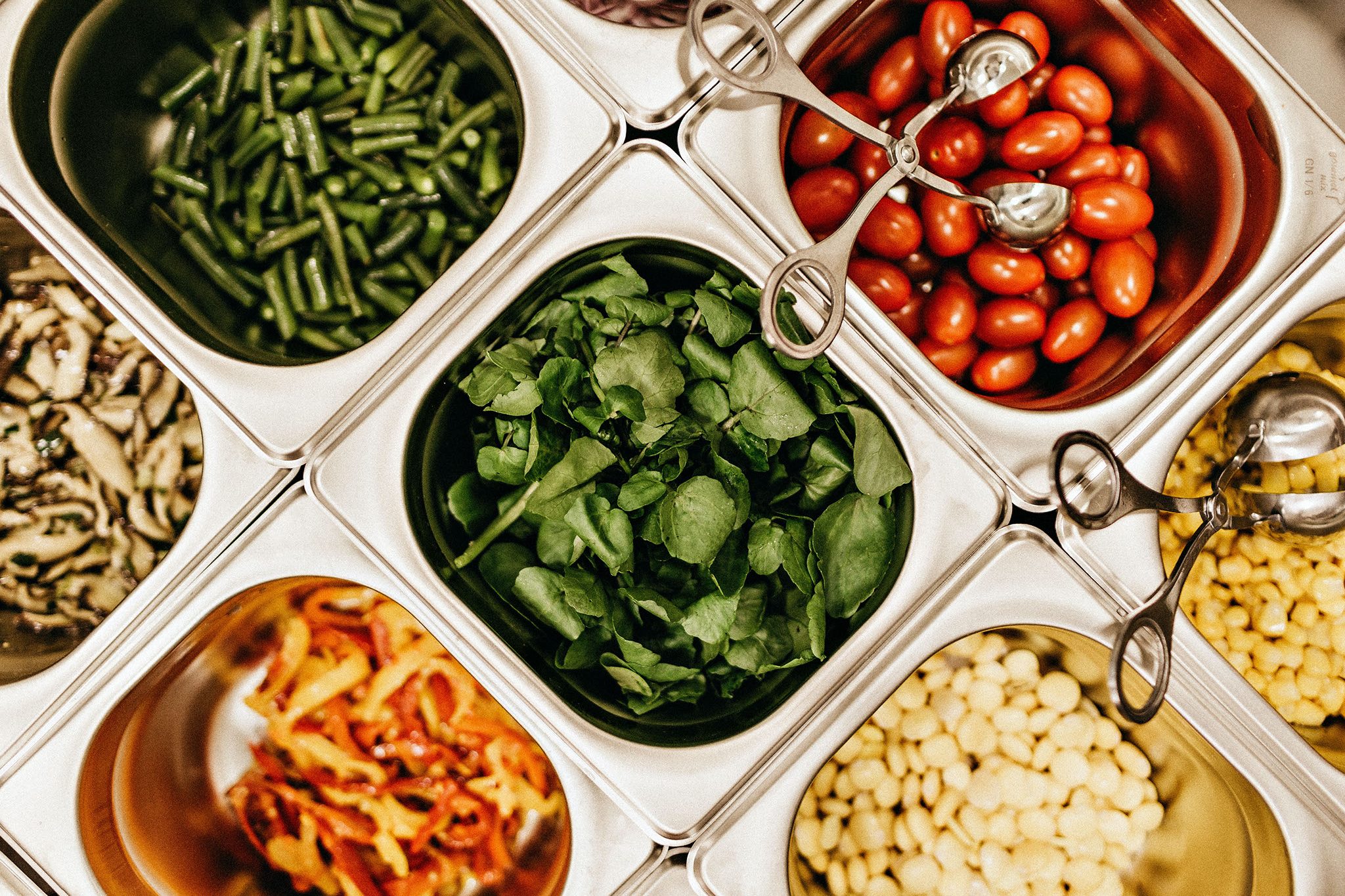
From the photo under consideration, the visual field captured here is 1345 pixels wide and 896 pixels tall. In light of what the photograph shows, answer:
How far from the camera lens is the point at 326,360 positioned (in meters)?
1.13

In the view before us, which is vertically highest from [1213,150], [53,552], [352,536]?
[53,552]

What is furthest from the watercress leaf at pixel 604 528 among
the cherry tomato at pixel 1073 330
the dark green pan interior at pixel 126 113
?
the cherry tomato at pixel 1073 330

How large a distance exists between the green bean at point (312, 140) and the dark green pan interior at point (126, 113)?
0.24 metres

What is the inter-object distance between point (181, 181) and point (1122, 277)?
4.92 feet

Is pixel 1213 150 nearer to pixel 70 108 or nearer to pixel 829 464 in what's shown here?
pixel 829 464

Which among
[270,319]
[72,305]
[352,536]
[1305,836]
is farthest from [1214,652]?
[72,305]

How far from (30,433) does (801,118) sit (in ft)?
4.30

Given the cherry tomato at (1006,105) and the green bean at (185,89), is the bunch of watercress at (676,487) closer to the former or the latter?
the cherry tomato at (1006,105)

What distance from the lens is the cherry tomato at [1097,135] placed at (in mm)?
1315

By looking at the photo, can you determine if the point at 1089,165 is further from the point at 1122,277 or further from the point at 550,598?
the point at 550,598

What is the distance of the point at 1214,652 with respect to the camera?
46.3 inches

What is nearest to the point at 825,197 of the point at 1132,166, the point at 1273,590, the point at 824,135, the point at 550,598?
the point at 824,135

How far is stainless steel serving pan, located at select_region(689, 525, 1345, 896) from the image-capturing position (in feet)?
3.62

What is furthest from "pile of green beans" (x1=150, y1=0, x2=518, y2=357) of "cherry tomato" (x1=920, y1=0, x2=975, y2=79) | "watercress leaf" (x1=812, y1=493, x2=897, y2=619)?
"watercress leaf" (x1=812, y1=493, x2=897, y2=619)
